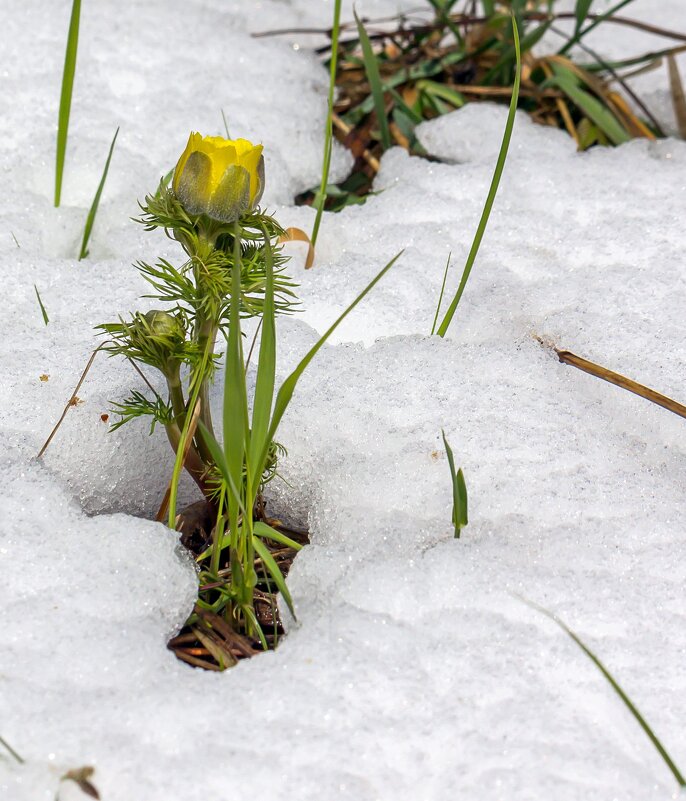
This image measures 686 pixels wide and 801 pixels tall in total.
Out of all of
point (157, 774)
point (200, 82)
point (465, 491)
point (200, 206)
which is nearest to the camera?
point (157, 774)

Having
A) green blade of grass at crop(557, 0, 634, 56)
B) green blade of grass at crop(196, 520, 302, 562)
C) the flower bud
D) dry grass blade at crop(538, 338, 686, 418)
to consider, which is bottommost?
green blade of grass at crop(196, 520, 302, 562)

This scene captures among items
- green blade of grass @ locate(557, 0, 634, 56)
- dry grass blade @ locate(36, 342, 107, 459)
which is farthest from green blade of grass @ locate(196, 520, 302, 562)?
green blade of grass @ locate(557, 0, 634, 56)

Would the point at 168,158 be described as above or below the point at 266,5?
below

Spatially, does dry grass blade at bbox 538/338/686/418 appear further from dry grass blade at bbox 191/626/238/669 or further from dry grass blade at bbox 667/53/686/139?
dry grass blade at bbox 667/53/686/139

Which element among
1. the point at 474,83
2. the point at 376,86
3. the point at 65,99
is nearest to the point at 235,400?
the point at 65,99

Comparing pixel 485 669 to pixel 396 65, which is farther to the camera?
pixel 396 65

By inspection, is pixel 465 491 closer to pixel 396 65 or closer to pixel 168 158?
pixel 168 158

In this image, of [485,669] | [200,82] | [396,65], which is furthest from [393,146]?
[485,669]
